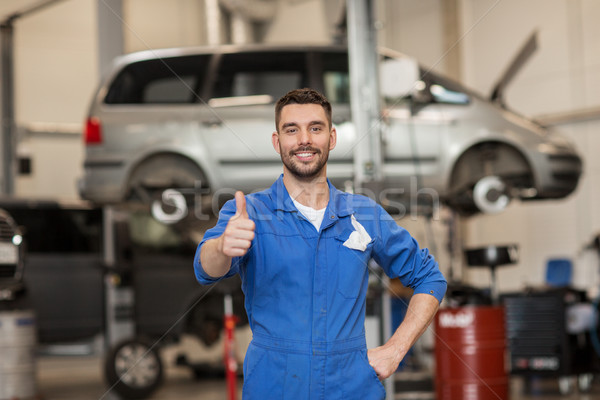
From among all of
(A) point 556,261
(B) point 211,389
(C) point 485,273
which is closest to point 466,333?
(B) point 211,389

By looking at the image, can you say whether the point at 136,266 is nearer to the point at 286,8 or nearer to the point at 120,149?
the point at 120,149

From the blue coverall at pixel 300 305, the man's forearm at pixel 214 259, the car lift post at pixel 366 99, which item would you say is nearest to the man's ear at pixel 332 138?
the blue coverall at pixel 300 305

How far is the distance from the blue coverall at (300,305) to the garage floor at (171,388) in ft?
10.1

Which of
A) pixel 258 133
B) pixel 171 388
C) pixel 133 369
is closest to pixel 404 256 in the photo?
pixel 258 133

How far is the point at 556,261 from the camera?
25.9 ft

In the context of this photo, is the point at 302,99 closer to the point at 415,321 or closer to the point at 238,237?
the point at 238,237

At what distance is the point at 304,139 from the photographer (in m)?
1.55

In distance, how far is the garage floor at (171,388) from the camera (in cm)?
510

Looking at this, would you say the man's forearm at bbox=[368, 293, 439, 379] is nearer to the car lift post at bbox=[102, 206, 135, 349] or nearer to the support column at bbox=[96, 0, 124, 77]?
the car lift post at bbox=[102, 206, 135, 349]

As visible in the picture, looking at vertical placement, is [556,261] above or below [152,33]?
below

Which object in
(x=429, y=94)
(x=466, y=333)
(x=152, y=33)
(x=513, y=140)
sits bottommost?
(x=466, y=333)

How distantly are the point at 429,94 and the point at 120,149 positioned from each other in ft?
7.23

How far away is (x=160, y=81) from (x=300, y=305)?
152 inches

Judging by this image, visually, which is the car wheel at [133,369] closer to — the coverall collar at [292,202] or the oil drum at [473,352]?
the oil drum at [473,352]
